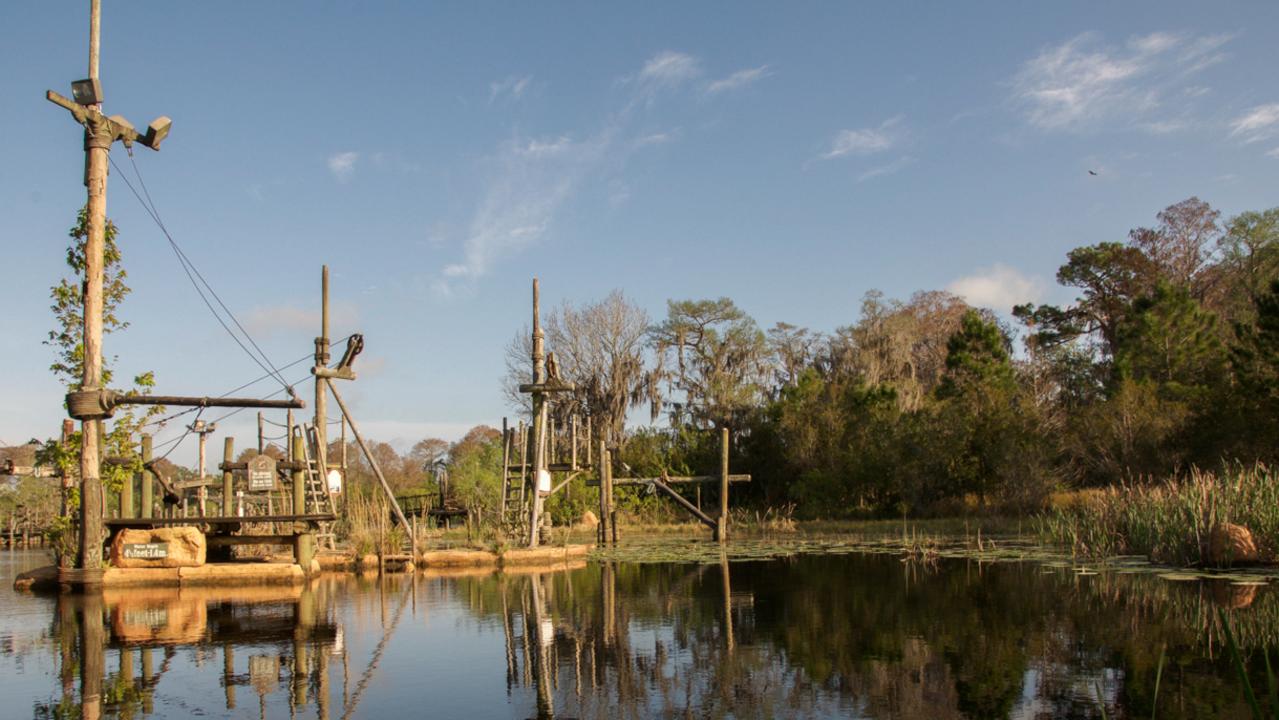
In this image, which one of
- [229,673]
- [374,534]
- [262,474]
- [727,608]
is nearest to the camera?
[229,673]

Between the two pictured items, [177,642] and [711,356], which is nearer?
[177,642]

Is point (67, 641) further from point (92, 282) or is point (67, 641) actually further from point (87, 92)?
point (87, 92)

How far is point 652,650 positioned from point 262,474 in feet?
34.2

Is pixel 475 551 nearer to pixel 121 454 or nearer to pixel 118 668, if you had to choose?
pixel 121 454

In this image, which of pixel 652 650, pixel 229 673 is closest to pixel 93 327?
pixel 229 673

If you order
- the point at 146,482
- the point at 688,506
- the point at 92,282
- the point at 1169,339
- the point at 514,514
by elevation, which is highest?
the point at 1169,339

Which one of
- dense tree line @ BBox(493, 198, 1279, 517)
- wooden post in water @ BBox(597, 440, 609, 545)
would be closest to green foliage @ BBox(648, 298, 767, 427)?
dense tree line @ BBox(493, 198, 1279, 517)

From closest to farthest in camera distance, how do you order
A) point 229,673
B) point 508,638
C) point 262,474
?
point 229,673 < point 508,638 < point 262,474

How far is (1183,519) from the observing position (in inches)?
641

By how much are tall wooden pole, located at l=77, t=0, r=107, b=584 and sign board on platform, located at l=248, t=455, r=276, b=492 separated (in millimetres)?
2324

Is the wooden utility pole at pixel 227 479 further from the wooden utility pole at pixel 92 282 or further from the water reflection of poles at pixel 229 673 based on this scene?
the water reflection of poles at pixel 229 673

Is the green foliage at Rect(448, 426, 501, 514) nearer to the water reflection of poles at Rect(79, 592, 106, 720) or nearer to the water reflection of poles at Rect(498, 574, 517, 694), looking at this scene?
the water reflection of poles at Rect(498, 574, 517, 694)

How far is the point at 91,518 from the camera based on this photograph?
52.7 feet

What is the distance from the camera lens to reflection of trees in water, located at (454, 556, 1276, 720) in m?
7.01
